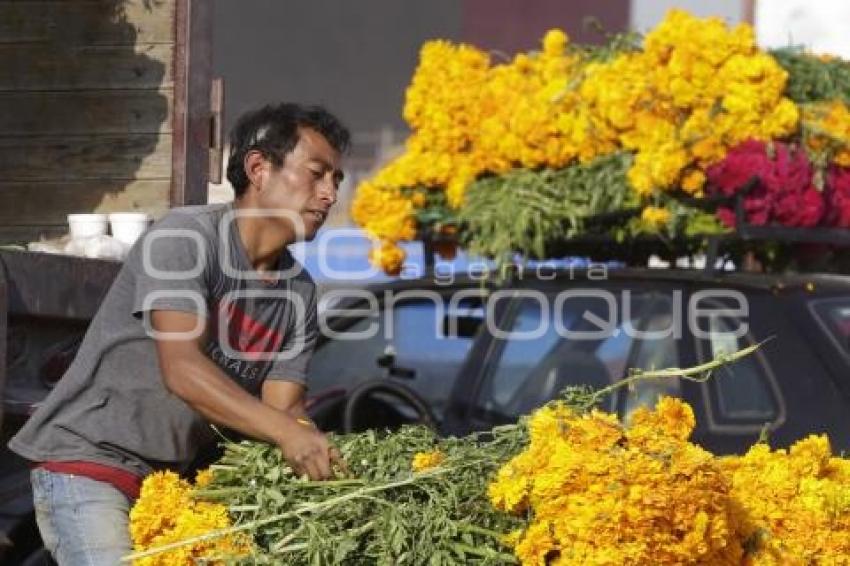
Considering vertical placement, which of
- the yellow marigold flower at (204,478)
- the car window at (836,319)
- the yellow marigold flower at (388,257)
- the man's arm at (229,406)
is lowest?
the yellow marigold flower at (388,257)

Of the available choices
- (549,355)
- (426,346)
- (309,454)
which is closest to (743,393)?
(549,355)

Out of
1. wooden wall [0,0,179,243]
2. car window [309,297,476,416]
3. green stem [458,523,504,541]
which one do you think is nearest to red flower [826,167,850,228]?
car window [309,297,476,416]

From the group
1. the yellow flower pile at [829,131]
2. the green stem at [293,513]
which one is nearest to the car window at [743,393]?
the yellow flower pile at [829,131]

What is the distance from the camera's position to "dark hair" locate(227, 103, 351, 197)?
154 inches

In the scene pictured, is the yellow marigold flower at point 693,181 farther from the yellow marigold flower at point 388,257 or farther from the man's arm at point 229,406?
the man's arm at point 229,406

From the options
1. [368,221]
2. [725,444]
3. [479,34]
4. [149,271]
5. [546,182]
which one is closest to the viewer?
[149,271]

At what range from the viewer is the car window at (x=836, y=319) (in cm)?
551

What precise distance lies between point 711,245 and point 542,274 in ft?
2.57

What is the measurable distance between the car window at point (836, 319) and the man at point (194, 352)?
89.7 inches

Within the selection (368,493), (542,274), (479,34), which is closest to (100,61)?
(542,274)

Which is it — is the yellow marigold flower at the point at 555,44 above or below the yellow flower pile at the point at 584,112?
above

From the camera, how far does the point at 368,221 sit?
22.6ft

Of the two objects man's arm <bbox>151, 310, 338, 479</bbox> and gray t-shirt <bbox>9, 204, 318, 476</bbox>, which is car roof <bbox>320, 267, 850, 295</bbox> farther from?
man's arm <bbox>151, 310, 338, 479</bbox>

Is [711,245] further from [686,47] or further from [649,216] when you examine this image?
[686,47]
